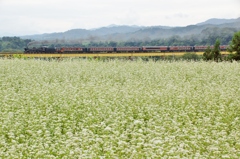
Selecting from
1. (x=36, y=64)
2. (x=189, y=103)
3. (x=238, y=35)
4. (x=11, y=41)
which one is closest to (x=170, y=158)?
(x=189, y=103)

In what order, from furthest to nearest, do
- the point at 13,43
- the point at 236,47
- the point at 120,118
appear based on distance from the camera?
1. the point at 13,43
2. the point at 236,47
3. the point at 120,118

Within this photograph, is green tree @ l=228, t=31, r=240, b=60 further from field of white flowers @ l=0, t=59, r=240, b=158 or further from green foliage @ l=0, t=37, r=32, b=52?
green foliage @ l=0, t=37, r=32, b=52

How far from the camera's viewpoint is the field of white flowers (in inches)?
278

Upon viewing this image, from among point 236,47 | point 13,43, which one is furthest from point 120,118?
point 13,43

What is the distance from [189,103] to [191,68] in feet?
30.8

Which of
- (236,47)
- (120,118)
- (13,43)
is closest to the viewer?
(120,118)

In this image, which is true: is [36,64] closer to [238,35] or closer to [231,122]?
[231,122]

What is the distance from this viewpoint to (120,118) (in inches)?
374

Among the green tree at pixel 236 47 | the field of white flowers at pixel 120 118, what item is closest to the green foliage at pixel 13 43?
the green tree at pixel 236 47

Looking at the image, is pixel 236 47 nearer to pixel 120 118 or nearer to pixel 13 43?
pixel 120 118

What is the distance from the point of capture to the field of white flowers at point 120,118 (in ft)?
23.2

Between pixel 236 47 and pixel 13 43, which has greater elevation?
pixel 236 47

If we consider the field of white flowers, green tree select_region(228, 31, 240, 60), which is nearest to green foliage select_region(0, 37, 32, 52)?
green tree select_region(228, 31, 240, 60)

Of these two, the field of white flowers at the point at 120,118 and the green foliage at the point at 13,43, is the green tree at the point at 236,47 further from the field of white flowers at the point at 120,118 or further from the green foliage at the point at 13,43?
the green foliage at the point at 13,43
